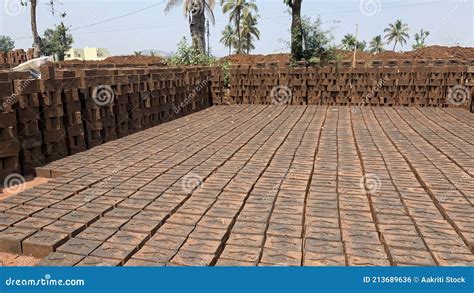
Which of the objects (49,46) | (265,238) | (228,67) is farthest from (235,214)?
(49,46)

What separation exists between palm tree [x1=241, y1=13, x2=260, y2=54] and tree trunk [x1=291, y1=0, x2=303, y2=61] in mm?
28281

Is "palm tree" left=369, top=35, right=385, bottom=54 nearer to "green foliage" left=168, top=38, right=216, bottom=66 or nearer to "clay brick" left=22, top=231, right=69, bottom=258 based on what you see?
"green foliage" left=168, top=38, right=216, bottom=66

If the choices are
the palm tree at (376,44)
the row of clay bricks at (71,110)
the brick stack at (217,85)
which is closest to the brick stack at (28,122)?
the row of clay bricks at (71,110)

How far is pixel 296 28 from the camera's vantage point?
674 inches

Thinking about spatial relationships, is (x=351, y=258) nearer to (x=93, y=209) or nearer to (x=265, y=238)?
(x=265, y=238)

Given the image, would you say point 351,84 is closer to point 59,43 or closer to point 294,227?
point 294,227

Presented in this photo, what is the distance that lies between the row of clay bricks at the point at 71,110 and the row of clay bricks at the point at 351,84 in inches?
181

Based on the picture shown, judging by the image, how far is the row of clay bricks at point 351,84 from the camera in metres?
12.9

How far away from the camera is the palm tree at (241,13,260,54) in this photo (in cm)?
4572

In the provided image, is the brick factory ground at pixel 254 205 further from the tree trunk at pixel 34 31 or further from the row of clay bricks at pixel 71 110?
the tree trunk at pixel 34 31

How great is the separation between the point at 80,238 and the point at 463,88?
1356 cm

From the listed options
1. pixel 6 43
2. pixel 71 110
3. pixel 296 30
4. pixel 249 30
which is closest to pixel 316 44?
pixel 296 30

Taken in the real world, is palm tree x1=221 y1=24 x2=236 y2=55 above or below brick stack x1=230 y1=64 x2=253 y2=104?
above

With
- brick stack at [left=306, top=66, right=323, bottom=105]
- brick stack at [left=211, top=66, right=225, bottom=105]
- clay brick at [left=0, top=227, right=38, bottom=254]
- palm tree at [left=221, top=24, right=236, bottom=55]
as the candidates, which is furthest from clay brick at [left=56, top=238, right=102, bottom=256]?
palm tree at [left=221, top=24, right=236, bottom=55]
